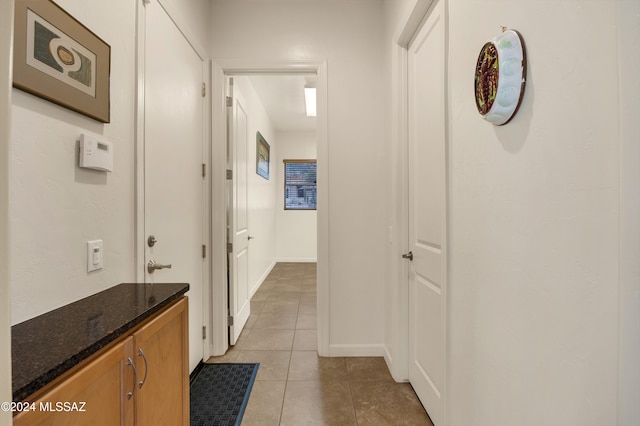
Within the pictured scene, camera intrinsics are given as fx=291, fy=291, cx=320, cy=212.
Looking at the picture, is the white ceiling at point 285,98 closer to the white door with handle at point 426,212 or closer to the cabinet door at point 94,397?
the white door with handle at point 426,212

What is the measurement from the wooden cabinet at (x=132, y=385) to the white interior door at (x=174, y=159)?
0.55m

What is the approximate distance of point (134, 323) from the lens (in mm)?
859

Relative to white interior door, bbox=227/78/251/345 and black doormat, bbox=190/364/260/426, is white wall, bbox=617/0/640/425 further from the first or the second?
white interior door, bbox=227/78/251/345

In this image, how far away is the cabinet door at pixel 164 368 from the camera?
889mm

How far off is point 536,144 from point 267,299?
347 centimetres

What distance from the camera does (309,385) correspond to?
1928 millimetres

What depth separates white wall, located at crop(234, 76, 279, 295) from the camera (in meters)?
3.44

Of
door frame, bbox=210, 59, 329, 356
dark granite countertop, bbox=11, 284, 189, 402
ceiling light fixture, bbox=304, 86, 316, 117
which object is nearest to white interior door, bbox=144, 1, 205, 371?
door frame, bbox=210, 59, 329, 356

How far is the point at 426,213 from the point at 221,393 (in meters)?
1.69

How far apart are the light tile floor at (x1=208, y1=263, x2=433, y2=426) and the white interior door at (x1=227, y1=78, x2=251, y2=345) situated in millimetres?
228

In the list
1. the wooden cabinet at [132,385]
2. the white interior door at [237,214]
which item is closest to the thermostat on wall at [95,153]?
the wooden cabinet at [132,385]

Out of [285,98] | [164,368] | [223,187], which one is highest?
[285,98]

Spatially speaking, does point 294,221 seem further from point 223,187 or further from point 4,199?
point 4,199

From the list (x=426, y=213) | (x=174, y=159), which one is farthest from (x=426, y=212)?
(x=174, y=159)
